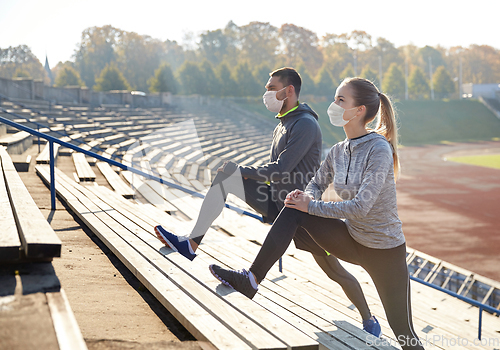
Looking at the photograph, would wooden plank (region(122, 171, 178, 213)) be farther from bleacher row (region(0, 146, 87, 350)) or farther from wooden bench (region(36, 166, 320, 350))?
bleacher row (region(0, 146, 87, 350))

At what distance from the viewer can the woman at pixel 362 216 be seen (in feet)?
7.69

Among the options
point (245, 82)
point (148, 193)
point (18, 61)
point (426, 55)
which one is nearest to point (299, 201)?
point (148, 193)

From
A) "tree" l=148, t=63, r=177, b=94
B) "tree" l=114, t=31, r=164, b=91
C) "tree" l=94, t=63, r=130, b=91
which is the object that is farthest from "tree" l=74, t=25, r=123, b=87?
"tree" l=94, t=63, r=130, b=91

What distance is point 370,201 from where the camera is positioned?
7.63 feet

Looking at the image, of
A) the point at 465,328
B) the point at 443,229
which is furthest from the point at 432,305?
the point at 443,229

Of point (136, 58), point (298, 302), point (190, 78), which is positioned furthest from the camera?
point (136, 58)

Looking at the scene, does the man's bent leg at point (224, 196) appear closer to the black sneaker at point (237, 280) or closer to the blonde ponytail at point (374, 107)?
the black sneaker at point (237, 280)

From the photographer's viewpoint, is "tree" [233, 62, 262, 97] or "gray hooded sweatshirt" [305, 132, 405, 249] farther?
"tree" [233, 62, 262, 97]

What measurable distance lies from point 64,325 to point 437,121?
5589 cm

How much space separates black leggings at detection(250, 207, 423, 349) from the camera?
92.1 inches

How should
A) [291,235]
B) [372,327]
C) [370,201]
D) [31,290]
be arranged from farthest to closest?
[372,327] → [291,235] → [370,201] → [31,290]

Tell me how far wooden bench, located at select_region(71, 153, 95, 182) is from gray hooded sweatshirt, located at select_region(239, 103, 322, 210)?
4.54m

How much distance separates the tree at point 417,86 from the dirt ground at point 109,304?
65955 millimetres

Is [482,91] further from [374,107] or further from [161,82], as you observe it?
[374,107]
